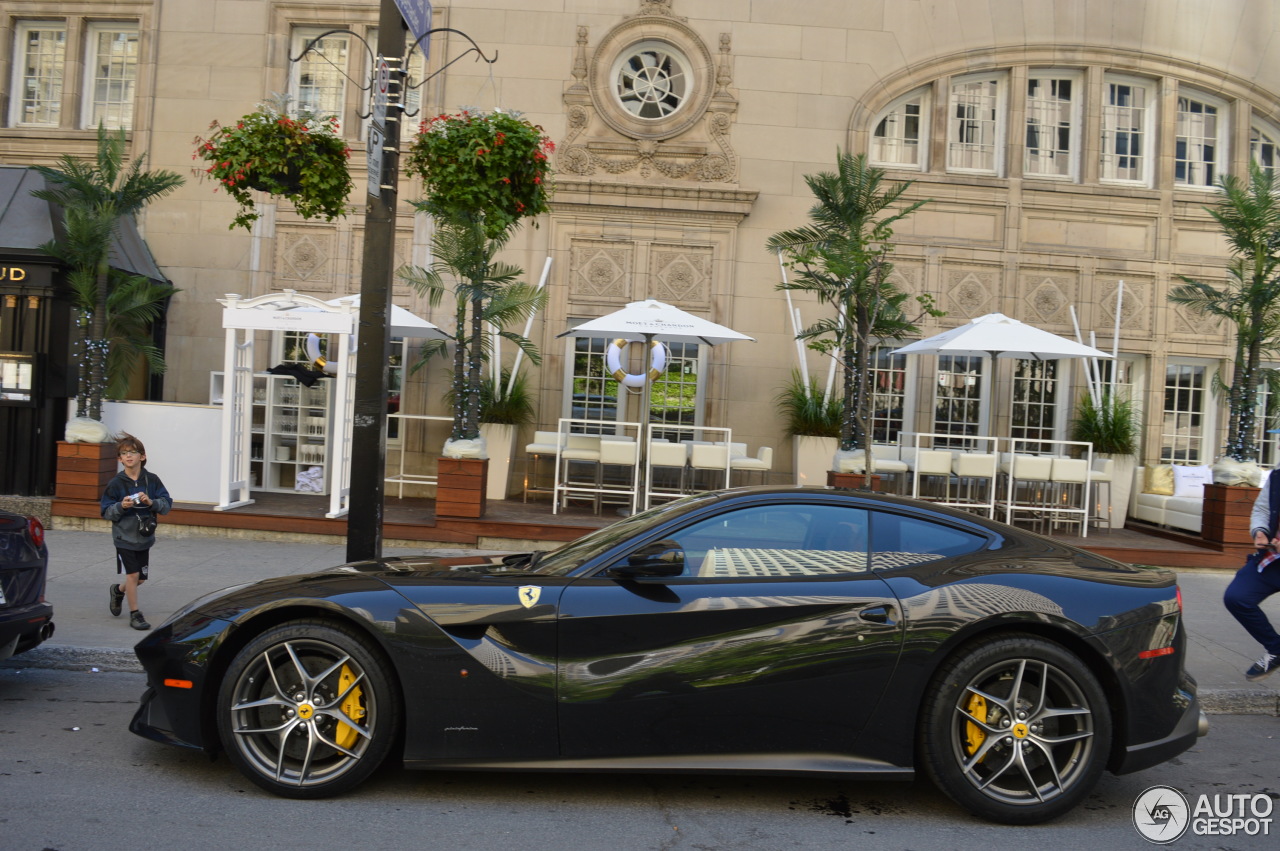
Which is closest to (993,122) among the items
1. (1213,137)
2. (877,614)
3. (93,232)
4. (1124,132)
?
(1124,132)

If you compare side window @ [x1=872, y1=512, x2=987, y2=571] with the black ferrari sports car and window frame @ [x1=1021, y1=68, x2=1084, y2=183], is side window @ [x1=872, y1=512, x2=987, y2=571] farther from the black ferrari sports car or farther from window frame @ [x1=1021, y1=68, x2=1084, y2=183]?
window frame @ [x1=1021, y1=68, x2=1084, y2=183]

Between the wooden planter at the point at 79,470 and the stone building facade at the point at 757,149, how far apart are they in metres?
3.55

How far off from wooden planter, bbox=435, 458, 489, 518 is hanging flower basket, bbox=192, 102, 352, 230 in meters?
3.70

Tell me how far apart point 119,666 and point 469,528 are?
490 cm

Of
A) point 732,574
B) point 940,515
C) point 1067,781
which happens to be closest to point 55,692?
point 732,574

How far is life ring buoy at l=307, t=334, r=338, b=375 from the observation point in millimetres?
13109

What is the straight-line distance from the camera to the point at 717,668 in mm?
4113

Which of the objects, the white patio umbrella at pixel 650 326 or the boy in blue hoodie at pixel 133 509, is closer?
the boy in blue hoodie at pixel 133 509

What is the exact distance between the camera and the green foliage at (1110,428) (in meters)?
13.3

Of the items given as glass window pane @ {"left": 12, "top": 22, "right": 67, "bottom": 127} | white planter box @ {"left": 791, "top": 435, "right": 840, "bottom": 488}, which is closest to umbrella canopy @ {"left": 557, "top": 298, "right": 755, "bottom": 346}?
white planter box @ {"left": 791, "top": 435, "right": 840, "bottom": 488}

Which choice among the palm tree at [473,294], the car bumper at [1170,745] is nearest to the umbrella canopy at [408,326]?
the palm tree at [473,294]

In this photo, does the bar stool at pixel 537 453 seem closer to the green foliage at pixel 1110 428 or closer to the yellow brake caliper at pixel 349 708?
the green foliage at pixel 1110 428

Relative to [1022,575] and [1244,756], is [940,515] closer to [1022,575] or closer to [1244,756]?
[1022,575]

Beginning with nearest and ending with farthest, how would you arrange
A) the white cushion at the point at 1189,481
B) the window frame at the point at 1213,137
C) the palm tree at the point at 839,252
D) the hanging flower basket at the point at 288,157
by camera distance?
1. the hanging flower basket at the point at 288,157
2. the palm tree at the point at 839,252
3. the white cushion at the point at 1189,481
4. the window frame at the point at 1213,137
